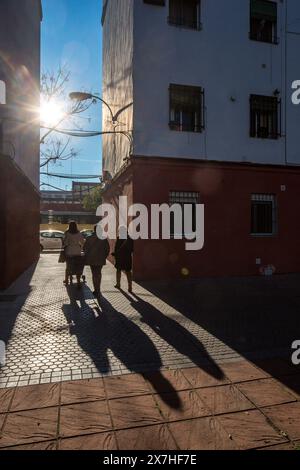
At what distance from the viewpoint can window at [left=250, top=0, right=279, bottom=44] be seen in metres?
12.3

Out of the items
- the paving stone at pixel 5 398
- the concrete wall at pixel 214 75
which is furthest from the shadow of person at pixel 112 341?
the concrete wall at pixel 214 75

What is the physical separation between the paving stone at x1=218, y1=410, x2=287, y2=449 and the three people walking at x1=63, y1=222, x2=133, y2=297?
5.34 meters

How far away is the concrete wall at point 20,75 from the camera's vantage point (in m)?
9.66

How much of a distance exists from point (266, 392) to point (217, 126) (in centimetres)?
972

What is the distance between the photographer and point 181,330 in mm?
6043

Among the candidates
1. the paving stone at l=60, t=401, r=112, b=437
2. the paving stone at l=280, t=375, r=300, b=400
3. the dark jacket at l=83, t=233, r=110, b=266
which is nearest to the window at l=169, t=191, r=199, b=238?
the dark jacket at l=83, t=233, r=110, b=266

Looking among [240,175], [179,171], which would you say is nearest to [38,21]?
[179,171]

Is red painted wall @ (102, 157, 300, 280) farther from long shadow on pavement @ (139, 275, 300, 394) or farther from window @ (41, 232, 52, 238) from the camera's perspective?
window @ (41, 232, 52, 238)

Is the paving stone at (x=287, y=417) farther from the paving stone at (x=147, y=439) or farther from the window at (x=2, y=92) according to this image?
the window at (x=2, y=92)

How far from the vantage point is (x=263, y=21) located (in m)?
12.4

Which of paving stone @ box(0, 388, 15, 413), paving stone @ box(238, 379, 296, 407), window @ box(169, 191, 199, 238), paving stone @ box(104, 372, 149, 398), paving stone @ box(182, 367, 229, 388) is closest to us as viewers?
paving stone @ box(0, 388, 15, 413)

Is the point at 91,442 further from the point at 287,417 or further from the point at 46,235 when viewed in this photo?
the point at 46,235
